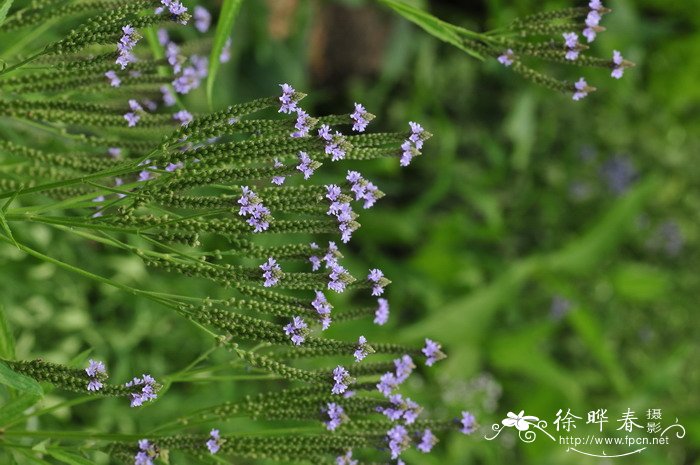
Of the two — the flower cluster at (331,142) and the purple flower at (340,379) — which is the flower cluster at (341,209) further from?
the purple flower at (340,379)

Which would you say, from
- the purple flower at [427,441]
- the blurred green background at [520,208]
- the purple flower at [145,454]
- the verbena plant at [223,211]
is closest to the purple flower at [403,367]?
the verbena plant at [223,211]

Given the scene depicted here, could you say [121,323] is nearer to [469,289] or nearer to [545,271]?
[469,289]

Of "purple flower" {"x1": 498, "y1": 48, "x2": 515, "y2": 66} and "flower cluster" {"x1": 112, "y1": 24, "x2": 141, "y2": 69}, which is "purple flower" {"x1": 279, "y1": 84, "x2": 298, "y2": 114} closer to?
"flower cluster" {"x1": 112, "y1": 24, "x2": 141, "y2": 69}

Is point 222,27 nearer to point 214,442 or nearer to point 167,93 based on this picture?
point 167,93

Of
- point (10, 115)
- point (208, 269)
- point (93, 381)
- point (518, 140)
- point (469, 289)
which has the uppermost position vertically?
point (518, 140)

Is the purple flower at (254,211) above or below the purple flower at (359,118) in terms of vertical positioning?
below

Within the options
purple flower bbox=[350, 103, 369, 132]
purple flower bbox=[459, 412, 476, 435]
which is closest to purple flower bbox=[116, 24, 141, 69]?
purple flower bbox=[350, 103, 369, 132]

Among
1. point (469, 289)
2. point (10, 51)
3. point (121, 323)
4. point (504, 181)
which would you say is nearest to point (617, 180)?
point (504, 181)
